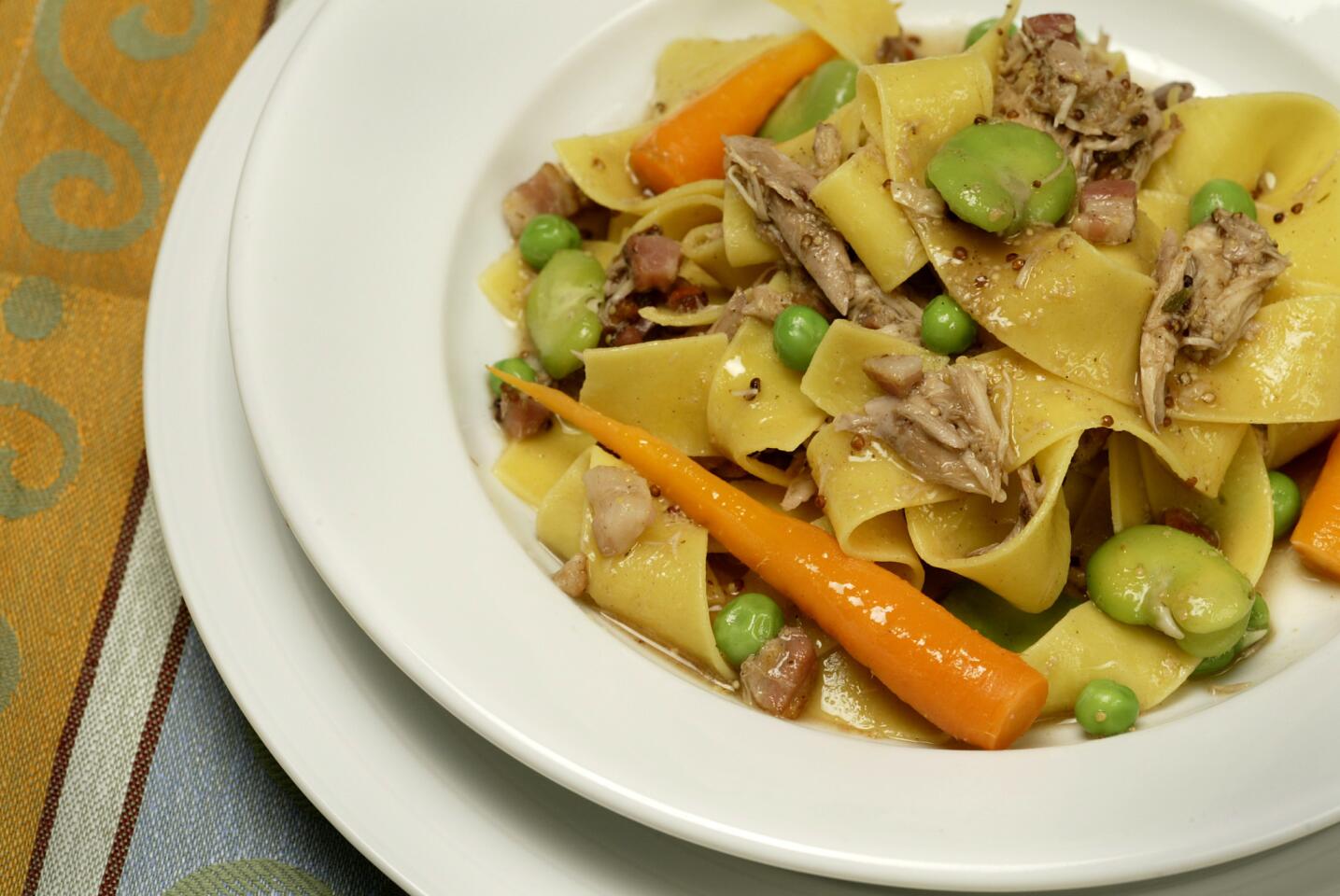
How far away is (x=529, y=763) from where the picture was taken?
3.19 metres

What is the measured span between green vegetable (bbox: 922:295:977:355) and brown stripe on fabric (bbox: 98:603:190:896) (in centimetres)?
274

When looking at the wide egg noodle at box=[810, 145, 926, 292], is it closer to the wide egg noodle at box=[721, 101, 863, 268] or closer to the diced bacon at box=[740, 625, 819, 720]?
the wide egg noodle at box=[721, 101, 863, 268]

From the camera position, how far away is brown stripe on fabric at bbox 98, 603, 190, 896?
378 cm

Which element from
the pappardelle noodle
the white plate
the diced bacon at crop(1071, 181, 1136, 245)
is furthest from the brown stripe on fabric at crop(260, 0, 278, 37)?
the diced bacon at crop(1071, 181, 1136, 245)

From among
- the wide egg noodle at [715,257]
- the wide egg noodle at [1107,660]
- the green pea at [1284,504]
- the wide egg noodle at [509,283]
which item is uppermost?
the green pea at [1284,504]

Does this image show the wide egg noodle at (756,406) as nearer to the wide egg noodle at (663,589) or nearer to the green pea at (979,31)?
the wide egg noodle at (663,589)

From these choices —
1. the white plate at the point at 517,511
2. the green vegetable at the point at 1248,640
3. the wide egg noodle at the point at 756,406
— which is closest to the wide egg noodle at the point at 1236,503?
the green vegetable at the point at 1248,640

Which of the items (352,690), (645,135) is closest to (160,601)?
(352,690)

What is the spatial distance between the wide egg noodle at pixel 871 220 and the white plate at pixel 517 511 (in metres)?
1.33

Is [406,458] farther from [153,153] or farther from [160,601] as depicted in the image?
[153,153]

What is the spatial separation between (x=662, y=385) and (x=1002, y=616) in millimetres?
1409

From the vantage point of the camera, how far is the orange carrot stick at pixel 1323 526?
3793mm

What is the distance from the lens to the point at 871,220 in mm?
3939

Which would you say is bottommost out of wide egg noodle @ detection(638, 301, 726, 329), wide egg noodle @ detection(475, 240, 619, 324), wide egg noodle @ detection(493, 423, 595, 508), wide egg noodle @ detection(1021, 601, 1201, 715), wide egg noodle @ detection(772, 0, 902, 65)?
wide egg noodle @ detection(493, 423, 595, 508)
